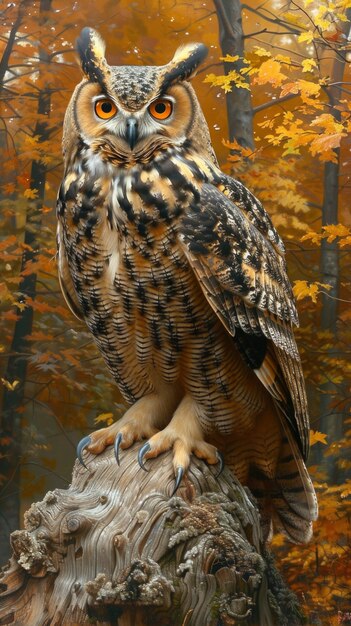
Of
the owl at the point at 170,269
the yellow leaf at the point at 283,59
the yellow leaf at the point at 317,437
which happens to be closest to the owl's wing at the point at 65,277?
the owl at the point at 170,269

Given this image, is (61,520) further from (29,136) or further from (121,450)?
(29,136)

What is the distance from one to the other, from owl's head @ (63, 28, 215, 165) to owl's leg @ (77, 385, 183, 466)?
1.90 feet

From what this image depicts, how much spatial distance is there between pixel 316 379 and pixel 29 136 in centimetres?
148

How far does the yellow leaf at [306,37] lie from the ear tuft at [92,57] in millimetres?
1286

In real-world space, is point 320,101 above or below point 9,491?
above

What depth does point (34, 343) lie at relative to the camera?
2916 mm

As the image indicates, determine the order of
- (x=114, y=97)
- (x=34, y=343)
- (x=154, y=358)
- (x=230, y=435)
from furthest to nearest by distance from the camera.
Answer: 1. (x=34, y=343)
2. (x=230, y=435)
3. (x=154, y=358)
4. (x=114, y=97)

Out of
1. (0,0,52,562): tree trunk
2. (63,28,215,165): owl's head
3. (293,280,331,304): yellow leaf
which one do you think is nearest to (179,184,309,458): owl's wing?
(63,28,215,165): owl's head

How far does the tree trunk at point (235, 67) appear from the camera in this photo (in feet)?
9.29

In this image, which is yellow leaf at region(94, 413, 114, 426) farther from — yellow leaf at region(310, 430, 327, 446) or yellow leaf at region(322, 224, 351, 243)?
yellow leaf at region(322, 224, 351, 243)

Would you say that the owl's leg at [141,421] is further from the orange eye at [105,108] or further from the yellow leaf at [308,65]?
the yellow leaf at [308,65]

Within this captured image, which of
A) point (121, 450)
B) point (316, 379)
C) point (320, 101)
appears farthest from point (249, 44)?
point (121, 450)

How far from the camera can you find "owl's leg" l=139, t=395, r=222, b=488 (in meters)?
1.66

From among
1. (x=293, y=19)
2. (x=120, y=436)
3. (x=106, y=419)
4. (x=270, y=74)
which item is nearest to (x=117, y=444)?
(x=120, y=436)
